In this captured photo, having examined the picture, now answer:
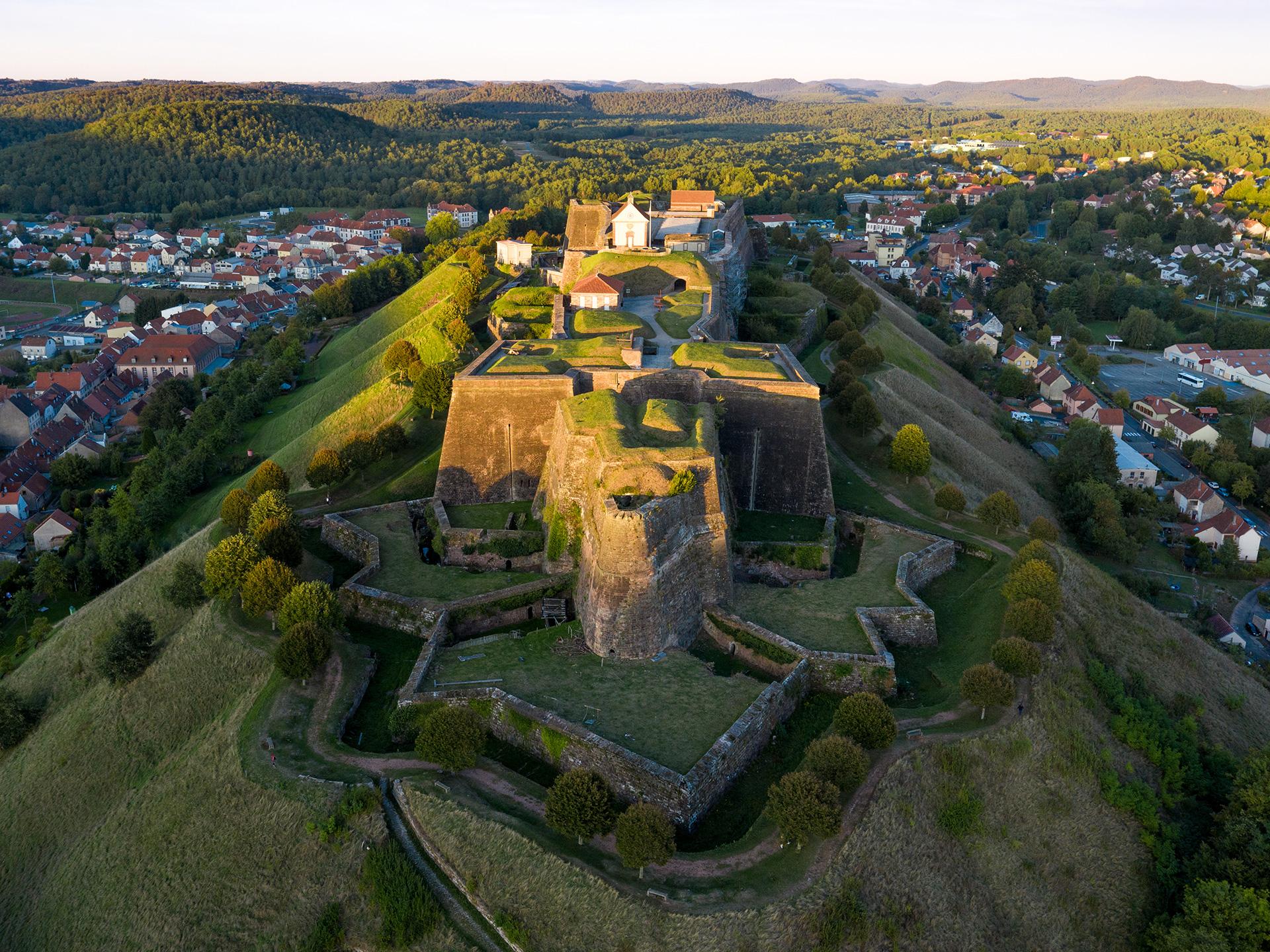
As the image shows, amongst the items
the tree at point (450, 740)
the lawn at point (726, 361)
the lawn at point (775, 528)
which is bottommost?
the lawn at point (775, 528)

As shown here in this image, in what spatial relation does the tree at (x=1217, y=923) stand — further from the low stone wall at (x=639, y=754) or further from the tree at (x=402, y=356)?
the tree at (x=402, y=356)

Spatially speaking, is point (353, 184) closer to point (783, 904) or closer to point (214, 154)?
point (214, 154)

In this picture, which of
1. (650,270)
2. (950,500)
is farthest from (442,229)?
(950,500)

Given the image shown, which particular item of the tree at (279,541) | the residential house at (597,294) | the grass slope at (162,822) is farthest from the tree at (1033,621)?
the residential house at (597,294)

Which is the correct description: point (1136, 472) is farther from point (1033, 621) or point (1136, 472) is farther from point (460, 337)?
point (460, 337)

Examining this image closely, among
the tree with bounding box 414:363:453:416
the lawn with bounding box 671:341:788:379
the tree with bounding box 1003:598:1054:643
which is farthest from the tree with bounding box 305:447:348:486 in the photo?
the tree with bounding box 1003:598:1054:643

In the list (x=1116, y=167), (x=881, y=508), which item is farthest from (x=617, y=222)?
(x=1116, y=167)
